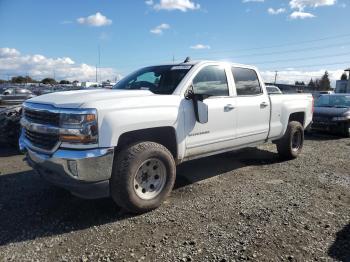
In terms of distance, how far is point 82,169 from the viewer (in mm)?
3633

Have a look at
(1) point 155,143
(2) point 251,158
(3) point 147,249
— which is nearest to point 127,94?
(1) point 155,143

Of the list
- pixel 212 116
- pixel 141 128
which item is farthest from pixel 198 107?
pixel 141 128

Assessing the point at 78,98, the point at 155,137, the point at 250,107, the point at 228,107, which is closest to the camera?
the point at 78,98

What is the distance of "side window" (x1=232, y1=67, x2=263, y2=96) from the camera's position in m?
5.68

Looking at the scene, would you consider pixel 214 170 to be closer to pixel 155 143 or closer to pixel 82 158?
pixel 155 143

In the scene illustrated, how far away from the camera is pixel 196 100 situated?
470 centimetres

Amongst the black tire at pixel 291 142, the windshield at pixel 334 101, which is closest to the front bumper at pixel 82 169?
the black tire at pixel 291 142

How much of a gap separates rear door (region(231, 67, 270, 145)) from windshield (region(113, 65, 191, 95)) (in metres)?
1.08

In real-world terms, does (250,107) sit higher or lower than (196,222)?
higher

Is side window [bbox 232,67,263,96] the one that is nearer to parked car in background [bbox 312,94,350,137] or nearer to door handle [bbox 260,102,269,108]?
door handle [bbox 260,102,269,108]

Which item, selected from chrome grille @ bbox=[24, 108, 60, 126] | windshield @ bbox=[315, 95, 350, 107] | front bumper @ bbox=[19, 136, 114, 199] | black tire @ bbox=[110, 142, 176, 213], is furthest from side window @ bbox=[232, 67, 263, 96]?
windshield @ bbox=[315, 95, 350, 107]

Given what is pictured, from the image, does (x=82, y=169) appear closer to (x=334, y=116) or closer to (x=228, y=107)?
(x=228, y=107)

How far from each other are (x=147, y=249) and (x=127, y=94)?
1847 millimetres

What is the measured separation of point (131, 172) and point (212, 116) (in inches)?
63.8
